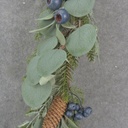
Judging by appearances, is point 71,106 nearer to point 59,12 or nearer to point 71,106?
point 71,106

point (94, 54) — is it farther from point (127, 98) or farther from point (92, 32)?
point (127, 98)

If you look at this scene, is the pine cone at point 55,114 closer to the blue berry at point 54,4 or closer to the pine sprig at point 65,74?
the pine sprig at point 65,74

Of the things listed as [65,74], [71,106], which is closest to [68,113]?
[71,106]

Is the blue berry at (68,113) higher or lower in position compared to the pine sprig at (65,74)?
lower

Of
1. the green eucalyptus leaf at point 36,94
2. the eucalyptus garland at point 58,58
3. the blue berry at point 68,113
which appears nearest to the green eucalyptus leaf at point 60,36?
the eucalyptus garland at point 58,58

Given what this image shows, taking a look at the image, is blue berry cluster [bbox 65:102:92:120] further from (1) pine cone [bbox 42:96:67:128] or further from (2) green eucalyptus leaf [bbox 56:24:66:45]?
(2) green eucalyptus leaf [bbox 56:24:66:45]

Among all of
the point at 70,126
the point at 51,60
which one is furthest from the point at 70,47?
the point at 70,126
